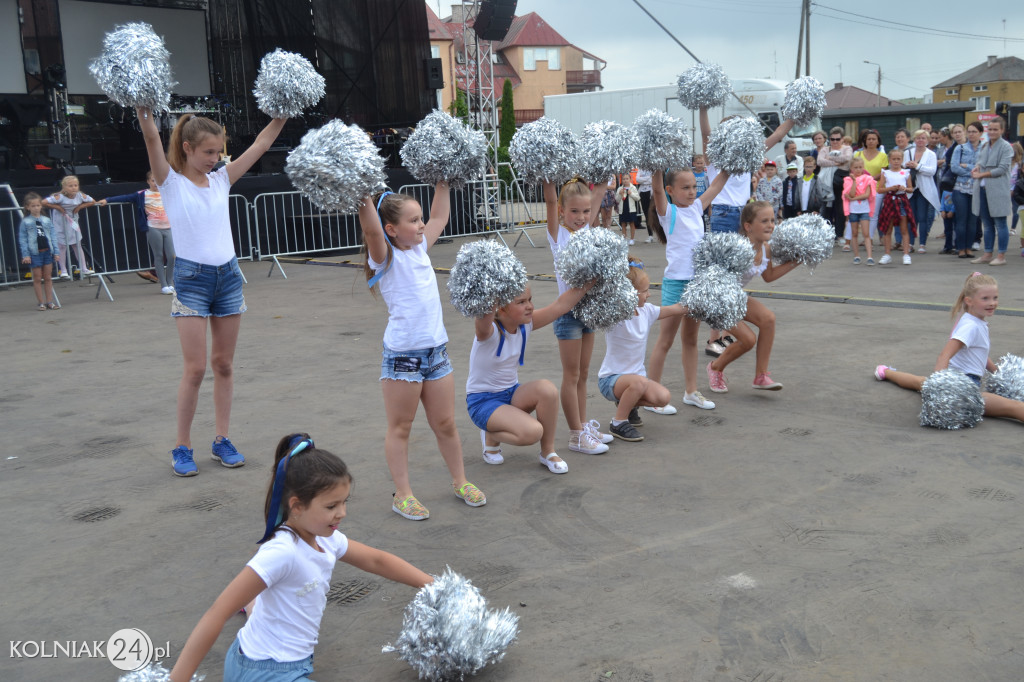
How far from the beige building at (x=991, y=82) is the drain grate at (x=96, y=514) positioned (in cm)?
8326

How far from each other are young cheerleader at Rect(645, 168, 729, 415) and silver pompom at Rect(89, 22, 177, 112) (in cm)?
295

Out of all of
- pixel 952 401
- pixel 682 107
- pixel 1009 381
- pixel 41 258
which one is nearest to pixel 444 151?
pixel 952 401

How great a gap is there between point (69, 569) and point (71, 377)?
3.85 metres

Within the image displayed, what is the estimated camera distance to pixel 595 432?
4984mm

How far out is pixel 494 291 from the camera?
3943 mm

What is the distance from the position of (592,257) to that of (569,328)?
646 mm

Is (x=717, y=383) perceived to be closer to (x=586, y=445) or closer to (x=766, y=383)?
(x=766, y=383)

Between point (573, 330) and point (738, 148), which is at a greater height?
point (738, 148)

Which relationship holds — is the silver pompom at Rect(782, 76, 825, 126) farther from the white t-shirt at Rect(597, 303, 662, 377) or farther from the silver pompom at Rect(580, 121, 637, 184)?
the white t-shirt at Rect(597, 303, 662, 377)

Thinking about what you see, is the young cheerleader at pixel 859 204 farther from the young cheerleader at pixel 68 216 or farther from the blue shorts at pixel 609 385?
the young cheerleader at pixel 68 216

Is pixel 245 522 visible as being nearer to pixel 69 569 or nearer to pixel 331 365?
pixel 69 569

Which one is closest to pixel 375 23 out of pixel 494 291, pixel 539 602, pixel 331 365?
pixel 331 365

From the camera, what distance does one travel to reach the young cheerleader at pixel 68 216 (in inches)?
469

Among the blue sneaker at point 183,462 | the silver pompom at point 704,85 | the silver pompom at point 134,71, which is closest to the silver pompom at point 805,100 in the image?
the silver pompom at point 704,85
